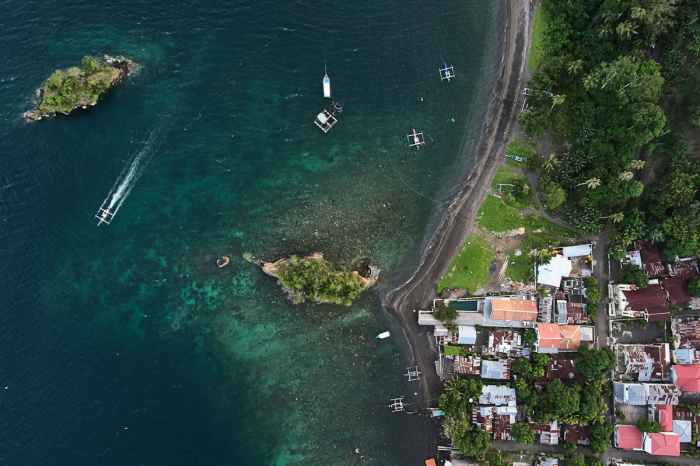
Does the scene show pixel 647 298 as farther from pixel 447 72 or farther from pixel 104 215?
pixel 104 215

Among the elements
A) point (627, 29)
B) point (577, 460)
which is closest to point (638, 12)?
point (627, 29)

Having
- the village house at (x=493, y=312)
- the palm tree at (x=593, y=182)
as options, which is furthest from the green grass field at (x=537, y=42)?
the village house at (x=493, y=312)

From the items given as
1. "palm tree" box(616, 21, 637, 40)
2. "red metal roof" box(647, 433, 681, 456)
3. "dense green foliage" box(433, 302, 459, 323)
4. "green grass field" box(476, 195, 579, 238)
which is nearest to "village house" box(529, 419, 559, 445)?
"red metal roof" box(647, 433, 681, 456)

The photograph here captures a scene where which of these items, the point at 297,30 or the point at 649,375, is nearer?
the point at 649,375

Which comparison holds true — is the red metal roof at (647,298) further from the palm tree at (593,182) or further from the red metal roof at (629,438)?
the red metal roof at (629,438)

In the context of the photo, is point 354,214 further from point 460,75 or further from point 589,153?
point 589,153

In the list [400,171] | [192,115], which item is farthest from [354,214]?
[192,115]
